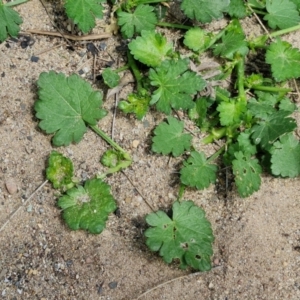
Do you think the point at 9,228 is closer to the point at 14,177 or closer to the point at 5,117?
the point at 14,177

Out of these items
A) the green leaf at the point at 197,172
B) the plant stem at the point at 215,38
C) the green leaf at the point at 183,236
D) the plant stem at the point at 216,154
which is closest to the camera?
the green leaf at the point at 183,236

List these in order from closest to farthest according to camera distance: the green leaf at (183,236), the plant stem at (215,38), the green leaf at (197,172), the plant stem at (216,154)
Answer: the green leaf at (183,236)
the green leaf at (197,172)
the plant stem at (216,154)
the plant stem at (215,38)

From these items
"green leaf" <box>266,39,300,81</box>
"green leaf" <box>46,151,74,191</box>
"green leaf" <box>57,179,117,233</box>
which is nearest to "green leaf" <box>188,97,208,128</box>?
"green leaf" <box>266,39,300,81</box>

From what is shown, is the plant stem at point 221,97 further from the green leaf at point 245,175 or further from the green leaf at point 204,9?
the green leaf at point 204,9

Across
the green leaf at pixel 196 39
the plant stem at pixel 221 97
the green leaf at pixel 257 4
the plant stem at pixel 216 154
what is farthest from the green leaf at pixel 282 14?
the plant stem at pixel 216 154

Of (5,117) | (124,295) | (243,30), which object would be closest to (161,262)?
(124,295)

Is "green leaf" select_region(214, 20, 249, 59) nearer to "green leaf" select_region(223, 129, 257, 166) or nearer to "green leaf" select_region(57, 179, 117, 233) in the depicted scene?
"green leaf" select_region(223, 129, 257, 166)
